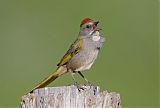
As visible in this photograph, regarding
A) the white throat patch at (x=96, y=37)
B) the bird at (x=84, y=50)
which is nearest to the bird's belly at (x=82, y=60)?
the bird at (x=84, y=50)

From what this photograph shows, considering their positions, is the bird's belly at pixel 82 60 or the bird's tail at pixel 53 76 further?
the bird's belly at pixel 82 60

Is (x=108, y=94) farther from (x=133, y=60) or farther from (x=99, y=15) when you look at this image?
(x=99, y=15)

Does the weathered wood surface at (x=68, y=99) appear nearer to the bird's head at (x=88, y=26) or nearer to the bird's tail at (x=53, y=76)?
the bird's tail at (x=53, y=76)

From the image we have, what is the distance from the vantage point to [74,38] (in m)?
17.0

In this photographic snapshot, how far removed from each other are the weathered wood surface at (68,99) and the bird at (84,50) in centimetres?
226

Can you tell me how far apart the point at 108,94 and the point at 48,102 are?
2.00ft

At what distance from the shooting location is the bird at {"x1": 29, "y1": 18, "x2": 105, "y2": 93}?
9773mm

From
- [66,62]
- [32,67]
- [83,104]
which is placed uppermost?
[32,67]

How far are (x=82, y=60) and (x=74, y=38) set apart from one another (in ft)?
23.2

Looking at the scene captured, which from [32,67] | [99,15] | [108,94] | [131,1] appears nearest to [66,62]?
[108,94]

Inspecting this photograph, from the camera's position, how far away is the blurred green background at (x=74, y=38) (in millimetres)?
14562

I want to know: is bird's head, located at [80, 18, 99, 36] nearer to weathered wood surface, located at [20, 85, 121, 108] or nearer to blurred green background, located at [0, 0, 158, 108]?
weathered wood surface, located at [20, 85, 121, 108]

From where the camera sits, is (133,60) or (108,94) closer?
(108,94)

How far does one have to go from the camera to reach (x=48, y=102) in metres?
7.25
